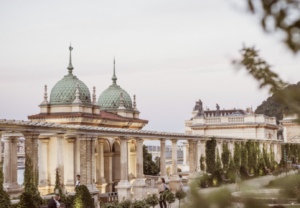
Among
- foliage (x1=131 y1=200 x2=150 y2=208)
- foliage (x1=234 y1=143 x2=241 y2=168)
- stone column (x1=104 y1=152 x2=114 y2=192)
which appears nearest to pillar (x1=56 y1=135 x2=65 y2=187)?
foliage (x1=131 y1=200 x2=150 y2=208)

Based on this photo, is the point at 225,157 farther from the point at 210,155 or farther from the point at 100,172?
the point at 100,172

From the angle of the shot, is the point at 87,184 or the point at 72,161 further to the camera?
the point at 72,161

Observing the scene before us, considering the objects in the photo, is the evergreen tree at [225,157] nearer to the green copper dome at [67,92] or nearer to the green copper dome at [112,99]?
the green copper dome at [112,99]

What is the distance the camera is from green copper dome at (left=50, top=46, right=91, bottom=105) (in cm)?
3394

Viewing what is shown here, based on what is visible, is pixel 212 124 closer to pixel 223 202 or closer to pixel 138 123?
pixel 138 123

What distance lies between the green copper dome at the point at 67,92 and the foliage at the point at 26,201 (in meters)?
17.2

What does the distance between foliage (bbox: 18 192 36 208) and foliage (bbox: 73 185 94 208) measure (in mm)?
2892

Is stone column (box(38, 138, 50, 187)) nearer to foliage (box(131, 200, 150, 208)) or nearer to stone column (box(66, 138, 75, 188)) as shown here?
stone column (box(66, 138, 75, 188))

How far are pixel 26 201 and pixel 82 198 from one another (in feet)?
11.2

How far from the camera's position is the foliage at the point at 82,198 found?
19464mm

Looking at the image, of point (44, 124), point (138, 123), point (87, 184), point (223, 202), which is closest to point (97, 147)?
point (138, 123)

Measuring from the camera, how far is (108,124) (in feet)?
116

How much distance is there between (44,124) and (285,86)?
17.9m

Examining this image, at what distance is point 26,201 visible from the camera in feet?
55.0
